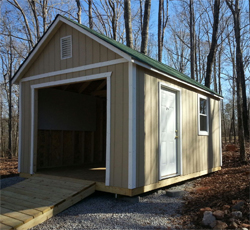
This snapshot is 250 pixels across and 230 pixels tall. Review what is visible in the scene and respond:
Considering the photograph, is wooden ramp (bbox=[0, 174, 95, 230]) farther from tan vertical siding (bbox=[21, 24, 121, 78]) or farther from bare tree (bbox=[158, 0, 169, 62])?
bare tree (bbox=[158, 0, 169, 62])

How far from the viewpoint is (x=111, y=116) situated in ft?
17.8

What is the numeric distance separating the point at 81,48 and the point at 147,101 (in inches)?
81.6

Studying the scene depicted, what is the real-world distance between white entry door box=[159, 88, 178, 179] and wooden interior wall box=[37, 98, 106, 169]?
125 inches

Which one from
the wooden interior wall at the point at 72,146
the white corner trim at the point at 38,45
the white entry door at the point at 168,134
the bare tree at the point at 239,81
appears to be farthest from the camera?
the bare tree at the point at 239,81

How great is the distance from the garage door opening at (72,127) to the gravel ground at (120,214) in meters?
2.24

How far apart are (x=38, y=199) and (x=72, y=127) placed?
13.4 ft

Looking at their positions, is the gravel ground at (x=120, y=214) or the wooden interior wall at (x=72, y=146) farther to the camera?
the wooden interior wall at (x=72, y=146)

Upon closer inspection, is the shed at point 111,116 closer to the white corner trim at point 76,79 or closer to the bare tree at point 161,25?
the white corner trim at point 76,79

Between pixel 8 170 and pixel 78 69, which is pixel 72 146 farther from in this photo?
pixel 78 69

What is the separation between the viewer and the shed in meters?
5.26

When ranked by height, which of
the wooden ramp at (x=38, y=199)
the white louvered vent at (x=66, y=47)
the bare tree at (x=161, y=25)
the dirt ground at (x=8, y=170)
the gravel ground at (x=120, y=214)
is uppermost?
the bare tree at (x=161, y=25)

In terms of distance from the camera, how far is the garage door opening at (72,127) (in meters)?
7.96

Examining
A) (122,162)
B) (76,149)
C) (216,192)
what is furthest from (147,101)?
(76,149)

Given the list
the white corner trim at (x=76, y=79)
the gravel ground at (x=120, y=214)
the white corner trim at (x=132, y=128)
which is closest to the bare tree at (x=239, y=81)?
the gravel ground at (x=120, y=214)
